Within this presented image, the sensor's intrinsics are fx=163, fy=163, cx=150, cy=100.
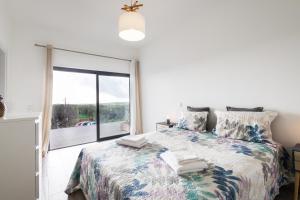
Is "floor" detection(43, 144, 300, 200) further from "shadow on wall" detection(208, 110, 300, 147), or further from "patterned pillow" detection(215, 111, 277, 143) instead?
"patterned pillow" detection(215, 111, 277, 143)

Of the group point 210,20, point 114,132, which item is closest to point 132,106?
point 114,132

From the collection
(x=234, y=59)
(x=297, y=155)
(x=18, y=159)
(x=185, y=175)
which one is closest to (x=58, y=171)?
(x=18, y=159)

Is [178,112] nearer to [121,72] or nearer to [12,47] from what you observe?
[121,72]

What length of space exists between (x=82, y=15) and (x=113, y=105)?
245 cm

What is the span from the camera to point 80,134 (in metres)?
4.24

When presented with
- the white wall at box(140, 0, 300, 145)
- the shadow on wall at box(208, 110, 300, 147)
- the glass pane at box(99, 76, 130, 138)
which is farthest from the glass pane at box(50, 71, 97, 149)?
the shadow on wall at box(208, 110, 300, 147)

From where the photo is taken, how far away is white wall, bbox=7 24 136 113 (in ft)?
10.4

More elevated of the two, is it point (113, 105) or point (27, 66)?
point (27, 66)

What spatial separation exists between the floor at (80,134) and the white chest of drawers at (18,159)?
2298 mm

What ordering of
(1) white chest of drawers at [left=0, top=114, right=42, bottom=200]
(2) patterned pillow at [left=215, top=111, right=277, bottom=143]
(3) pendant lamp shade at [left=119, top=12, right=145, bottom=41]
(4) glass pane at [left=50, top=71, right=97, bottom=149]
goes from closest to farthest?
(1) white chest of drawers at [left=0, top=114, right=42, bottom=200] → (3) pendant lamp shade at [left=119, top=12, right=145, bottom=41] → (2) patterned pillow at [left=215, top=111, right=277, bottom=143] → (4) glass pane at [left=50, top=71, right=97, bottom=149]

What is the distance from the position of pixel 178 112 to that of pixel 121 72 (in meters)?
2.10

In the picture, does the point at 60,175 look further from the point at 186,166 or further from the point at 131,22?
the point at 131,22

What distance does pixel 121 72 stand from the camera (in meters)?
4.74

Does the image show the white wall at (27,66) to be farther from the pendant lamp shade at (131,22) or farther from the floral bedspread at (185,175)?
the pendant lamp shade at (131,22)
